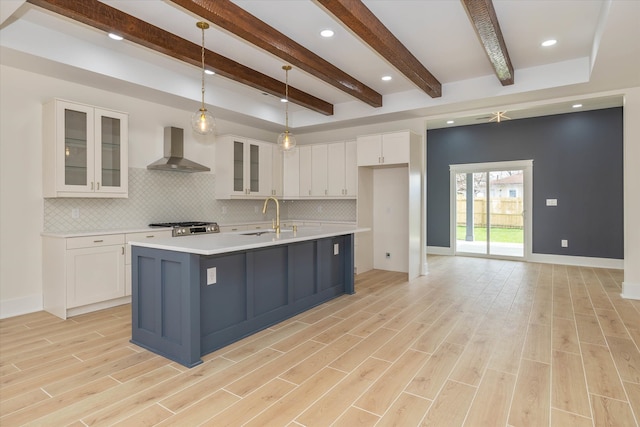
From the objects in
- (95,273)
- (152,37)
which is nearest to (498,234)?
(152,37)

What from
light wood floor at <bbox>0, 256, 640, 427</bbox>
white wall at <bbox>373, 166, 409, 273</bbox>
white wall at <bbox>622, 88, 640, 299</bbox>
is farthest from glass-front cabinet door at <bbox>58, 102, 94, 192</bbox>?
white wall at <bbox>622, 88, 640, 299</bbox>

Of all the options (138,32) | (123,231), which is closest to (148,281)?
(123,231)

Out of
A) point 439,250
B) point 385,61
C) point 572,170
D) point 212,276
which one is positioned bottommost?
point 439,250

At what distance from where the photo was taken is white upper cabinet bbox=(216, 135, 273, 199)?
19.0ft

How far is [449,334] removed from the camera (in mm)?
3328

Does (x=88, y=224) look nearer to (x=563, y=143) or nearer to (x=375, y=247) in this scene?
(x=375, y=247)

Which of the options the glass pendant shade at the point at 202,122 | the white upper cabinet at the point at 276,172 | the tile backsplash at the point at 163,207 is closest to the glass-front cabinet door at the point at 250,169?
the white upper cabinet at the point at 276,172

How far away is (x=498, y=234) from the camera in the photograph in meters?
7.72

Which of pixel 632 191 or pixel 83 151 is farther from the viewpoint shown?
pixel 632 191

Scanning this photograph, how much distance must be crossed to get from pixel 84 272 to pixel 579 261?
8.02 metres

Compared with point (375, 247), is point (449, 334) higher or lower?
lower

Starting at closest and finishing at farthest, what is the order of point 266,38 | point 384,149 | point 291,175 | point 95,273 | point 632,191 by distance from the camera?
point 266,38 → point 95,273 → point 632,191 → point 384,149 → point 291,175

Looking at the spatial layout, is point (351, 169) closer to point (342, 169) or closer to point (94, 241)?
point (342, 169)

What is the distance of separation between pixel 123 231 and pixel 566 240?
24.8ft
